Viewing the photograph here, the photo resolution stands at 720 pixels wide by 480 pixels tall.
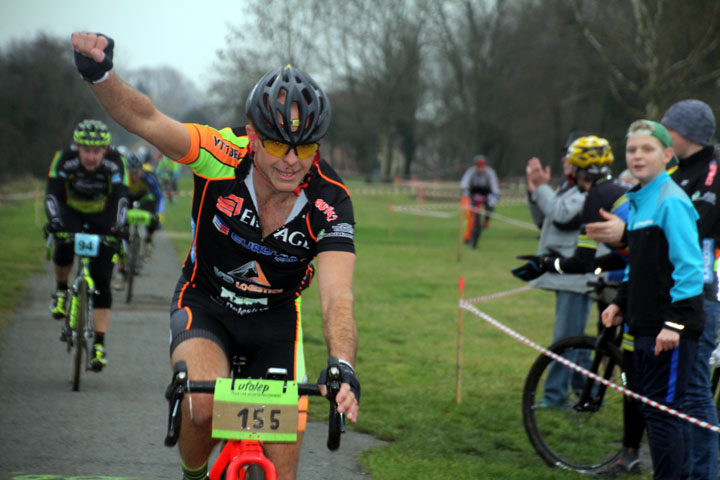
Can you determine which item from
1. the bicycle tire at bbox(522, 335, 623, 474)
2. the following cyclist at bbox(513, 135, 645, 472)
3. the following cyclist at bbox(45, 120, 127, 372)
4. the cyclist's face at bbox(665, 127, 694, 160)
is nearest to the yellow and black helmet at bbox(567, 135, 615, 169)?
the following cyclist at bbox(513, 135, 645, 472)

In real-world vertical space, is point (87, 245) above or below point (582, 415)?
above

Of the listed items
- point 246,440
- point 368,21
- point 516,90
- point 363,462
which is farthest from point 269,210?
point 368,21

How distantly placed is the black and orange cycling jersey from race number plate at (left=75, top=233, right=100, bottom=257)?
4.38 meters

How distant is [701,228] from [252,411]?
331 centimetres

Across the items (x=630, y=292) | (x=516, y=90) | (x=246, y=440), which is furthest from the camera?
(x=516, y=90)

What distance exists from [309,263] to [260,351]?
1.55 feet

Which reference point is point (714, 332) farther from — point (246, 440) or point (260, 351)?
point (246, 440)

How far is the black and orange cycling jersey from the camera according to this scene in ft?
12.0

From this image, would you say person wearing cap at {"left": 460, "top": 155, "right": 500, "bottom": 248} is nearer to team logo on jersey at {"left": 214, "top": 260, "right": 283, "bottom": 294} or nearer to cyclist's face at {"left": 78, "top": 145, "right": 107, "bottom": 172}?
cyclist's face at {"left": 78, "top": 145, "right": 107, "bottom": 172}

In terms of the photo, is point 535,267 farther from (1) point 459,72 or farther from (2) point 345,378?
(1) point 459,72

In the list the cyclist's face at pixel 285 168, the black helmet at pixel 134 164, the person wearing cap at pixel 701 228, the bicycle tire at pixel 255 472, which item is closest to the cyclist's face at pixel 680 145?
the person wearing cap at pixel 701 228

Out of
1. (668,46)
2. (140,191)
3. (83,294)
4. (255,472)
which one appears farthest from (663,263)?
(668,46)

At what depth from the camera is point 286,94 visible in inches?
133

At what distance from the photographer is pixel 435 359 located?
368 inches
